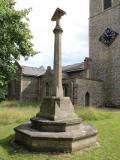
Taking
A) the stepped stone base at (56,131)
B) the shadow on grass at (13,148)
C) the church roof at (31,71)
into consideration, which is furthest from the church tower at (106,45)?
the shadow on grass at (13,148)

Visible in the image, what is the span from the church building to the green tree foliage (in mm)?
16324

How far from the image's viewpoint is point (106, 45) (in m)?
36.8

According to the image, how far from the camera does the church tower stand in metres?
35.2

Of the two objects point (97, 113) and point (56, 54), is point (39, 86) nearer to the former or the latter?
point (97, 113)

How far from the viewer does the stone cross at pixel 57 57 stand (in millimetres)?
10055

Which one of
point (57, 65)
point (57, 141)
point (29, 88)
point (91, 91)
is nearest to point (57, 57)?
point (57, 65)

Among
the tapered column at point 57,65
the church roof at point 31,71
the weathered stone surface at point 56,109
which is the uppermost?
the church roof at point 31,71

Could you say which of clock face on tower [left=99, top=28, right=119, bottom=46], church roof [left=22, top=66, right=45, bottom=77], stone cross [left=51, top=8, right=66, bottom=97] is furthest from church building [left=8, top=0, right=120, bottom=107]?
stone cross [left=51, top=8, right=66, bottom=97]

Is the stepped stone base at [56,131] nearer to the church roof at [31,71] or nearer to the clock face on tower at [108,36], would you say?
the clock face on tower at [108,36]

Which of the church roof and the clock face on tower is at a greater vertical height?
the clock face on tower

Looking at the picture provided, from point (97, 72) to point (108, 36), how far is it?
5462 millimetres

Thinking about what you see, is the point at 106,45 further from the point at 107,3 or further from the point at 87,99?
the point at 87,99

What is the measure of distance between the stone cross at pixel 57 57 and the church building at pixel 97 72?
72.3ft

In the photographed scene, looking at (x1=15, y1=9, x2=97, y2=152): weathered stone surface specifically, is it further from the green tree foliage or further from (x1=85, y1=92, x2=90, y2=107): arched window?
(x1=85, y1=92, x2=90, y2=107): arched window
